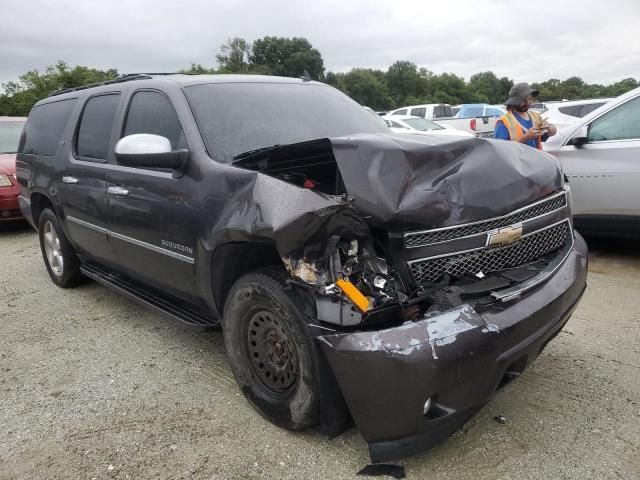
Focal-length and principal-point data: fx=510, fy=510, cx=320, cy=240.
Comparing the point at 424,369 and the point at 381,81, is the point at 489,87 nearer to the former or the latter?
the point at 381,81

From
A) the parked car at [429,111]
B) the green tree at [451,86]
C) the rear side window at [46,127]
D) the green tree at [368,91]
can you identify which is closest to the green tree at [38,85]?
the parked car at [429,111]

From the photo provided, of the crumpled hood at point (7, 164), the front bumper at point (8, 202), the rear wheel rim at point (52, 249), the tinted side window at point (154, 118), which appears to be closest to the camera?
the tinted side window at point (154, 118)

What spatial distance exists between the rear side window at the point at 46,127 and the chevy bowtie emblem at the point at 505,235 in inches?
152

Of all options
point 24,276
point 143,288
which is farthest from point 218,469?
point 24,276

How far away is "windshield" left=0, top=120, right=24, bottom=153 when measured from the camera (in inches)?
350

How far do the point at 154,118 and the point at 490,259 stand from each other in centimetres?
233

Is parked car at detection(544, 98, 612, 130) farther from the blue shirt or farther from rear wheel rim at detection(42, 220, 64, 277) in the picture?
rear wheel rim at detection(42, 220, 64, 277)

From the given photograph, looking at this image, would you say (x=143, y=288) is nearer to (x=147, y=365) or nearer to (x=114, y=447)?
(x=147, y=365)

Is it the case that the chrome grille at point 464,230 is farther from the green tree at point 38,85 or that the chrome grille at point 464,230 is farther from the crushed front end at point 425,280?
the green tree at point 38,85

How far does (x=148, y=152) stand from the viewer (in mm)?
2779

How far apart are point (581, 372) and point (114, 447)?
261cm

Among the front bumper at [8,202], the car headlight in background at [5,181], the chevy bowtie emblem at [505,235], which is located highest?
the chevy bowtie emblem at [505,235]

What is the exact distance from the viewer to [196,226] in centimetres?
280

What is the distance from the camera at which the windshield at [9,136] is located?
29.2ft
